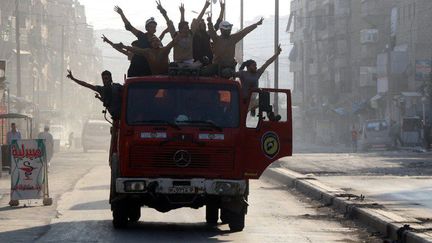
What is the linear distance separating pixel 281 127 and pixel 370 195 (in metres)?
7.24

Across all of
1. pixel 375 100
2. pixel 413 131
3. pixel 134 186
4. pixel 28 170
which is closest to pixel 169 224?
pixel 134 186

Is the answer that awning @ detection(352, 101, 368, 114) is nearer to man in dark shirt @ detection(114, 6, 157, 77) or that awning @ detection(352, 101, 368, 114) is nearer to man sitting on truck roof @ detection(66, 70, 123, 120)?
man in dark shirt @ detection(114, 6, 157, 77)

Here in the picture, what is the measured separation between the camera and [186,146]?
15516mm

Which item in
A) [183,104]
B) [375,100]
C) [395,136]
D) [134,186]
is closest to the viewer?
[134,186]

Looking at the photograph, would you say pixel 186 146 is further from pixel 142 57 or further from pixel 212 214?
pixel 212 214

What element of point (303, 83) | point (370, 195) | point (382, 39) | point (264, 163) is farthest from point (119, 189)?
point (303, 83)

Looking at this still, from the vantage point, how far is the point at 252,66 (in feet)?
55.6

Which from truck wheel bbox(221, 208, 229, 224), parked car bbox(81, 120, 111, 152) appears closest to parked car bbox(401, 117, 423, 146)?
parked car bbox(81, 120, 111, 152)

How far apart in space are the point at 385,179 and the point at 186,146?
15257mm

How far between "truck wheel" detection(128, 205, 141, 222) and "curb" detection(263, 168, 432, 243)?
3491 millimetres

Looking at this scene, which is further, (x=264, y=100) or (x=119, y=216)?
(x=119, y=216)

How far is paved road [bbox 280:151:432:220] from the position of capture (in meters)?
20.6

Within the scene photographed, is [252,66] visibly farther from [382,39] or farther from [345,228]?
[382,39]

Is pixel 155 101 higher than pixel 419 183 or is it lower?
higher
